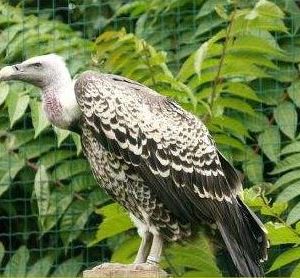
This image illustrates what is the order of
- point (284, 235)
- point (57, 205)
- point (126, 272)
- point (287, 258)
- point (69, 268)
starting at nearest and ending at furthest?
point (126, 272)
point (284, 235)
point (287, 258)
point (69, 268)
point (57, 205)

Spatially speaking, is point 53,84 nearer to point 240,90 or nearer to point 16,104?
point 16,104

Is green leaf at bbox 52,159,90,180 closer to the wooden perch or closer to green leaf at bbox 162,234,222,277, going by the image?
green leaf at bbox 162,234,222,277

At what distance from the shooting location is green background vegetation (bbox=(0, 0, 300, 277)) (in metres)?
7.98

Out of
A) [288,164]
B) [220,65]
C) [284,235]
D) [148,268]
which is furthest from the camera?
[288,164]

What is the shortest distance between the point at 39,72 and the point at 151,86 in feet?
3.24

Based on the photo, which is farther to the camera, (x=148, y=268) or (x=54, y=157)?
(x=54, y=157)

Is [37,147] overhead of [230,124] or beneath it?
beneath

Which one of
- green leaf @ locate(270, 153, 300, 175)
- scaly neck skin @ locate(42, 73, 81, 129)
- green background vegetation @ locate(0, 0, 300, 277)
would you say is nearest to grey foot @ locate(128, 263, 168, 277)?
scaly neck skin @ locate(42, 73, 81, 129)

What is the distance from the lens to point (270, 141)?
8445 millimetres

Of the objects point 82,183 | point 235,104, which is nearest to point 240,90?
point 235,104

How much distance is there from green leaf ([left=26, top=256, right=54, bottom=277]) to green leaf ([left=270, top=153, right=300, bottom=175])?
1.22m

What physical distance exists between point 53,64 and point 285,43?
1.85 m

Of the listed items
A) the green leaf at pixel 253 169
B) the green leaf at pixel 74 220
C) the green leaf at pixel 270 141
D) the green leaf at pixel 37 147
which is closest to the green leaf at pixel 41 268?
the green leaf at pixel 74 220

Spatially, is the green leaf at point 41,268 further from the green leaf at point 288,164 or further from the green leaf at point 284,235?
the green leaf at point 284,235
